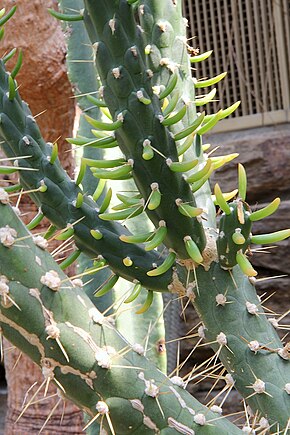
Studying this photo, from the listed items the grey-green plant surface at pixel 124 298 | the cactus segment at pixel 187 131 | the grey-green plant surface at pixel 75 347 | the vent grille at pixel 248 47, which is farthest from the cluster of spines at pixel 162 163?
the vent grille at pixel 248 47

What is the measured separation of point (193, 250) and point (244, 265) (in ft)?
0.19

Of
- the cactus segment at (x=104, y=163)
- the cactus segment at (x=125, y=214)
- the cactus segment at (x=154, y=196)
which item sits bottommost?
the cactus segment at (x=125, y=214)

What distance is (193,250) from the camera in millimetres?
882

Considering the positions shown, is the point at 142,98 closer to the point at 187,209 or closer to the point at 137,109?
the point at 137,109

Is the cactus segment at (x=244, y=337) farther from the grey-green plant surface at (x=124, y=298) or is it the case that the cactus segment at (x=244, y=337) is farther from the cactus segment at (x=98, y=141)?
the grey-green plant surface at (x=124, y=298)

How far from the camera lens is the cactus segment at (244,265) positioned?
86 centimetres

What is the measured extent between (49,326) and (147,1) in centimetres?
Answer: 43

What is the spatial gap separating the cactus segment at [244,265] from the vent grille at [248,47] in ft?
7.31

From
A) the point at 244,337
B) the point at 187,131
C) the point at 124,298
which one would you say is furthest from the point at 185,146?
the point at 124,298

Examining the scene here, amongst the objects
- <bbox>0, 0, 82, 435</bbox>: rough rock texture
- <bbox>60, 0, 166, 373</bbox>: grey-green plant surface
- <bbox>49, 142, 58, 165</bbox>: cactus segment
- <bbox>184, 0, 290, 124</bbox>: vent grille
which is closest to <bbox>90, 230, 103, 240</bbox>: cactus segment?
<bbox>49, 142, 58, 165</bbox>: cactus segment

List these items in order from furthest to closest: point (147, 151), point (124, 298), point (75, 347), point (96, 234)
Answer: point (124, 298) < point (96, 234) < point (147, 151) < point (75, 347)

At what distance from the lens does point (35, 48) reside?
2020mm

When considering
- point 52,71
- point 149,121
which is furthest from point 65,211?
point 52,71

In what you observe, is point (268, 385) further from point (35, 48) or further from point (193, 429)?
point (35, 48)
